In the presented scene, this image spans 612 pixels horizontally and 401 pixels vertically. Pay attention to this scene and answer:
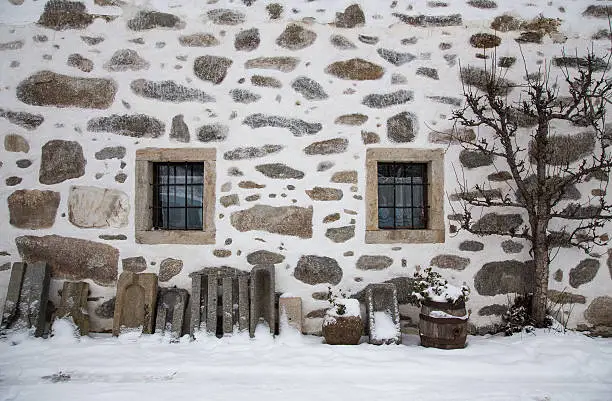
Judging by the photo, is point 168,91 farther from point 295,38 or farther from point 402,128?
point 402,128

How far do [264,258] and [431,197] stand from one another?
1.53 m

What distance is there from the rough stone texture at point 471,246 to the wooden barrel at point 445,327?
62 centimetres

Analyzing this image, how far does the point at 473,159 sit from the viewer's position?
3.94 m

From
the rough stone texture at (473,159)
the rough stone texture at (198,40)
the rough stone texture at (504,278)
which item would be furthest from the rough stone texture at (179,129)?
the rough stone texture at (504,278)

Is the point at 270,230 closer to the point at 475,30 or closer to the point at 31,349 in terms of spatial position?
the point at 31,349

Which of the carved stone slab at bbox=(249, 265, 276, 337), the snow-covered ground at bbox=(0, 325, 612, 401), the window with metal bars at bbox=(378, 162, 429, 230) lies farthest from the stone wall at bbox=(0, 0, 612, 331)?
the snow-covered ground at bbox=(0, 325, 612, 401)

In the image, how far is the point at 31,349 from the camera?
10.7 ft

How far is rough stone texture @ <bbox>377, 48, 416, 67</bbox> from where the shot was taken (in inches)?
155

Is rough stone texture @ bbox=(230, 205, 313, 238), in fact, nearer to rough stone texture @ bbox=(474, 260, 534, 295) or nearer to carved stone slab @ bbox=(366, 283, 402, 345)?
carved stone slab @ bbox=(366, 283, 402, 345)

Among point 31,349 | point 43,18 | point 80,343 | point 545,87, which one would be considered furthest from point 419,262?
point 43,18

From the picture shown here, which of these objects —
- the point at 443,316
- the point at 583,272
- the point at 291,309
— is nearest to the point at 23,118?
the point at 291,309

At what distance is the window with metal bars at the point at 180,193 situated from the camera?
4031mm

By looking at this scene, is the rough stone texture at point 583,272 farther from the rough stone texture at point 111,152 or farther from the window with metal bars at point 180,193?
the rough stone texture at point 111,152

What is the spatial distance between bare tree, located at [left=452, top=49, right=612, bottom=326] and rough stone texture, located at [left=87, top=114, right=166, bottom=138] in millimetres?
2553
